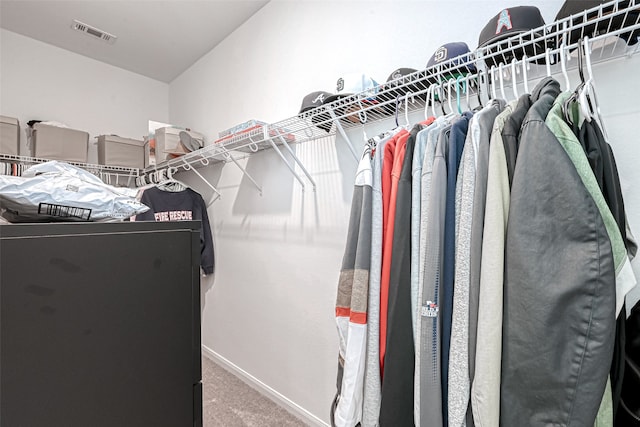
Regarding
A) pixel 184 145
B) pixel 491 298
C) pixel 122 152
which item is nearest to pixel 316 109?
pixel 491 298

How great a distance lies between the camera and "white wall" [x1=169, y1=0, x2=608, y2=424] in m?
1.35

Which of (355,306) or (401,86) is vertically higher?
(401,86)

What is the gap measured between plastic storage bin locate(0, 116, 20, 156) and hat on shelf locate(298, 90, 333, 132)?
86.5 inches

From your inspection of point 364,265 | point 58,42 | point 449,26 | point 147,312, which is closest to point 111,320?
point 147,312

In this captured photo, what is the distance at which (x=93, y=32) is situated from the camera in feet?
7.61

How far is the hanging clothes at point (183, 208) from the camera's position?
2305 mm

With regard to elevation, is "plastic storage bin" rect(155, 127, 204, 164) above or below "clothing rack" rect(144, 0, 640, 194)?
above

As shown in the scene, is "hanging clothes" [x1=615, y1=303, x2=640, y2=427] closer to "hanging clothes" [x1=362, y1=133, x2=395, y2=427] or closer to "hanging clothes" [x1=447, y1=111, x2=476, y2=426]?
"hanging clothes" [x1=447, y1=111, x2=476, y2=426]

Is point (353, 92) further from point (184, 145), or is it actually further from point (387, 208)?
point (184, 145)

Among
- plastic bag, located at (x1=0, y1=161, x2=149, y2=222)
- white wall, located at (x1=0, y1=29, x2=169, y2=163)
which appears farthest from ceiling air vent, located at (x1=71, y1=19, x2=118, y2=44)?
plastic bag, located at (x1=0, y1=161, x2=149, y2=222)

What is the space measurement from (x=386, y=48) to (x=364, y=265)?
109 centimetres

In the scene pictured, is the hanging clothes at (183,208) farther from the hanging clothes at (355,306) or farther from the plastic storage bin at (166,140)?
the hanging clothes at (355,306)

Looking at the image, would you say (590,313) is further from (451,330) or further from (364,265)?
(364,265)

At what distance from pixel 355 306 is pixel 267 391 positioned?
1.51 m
